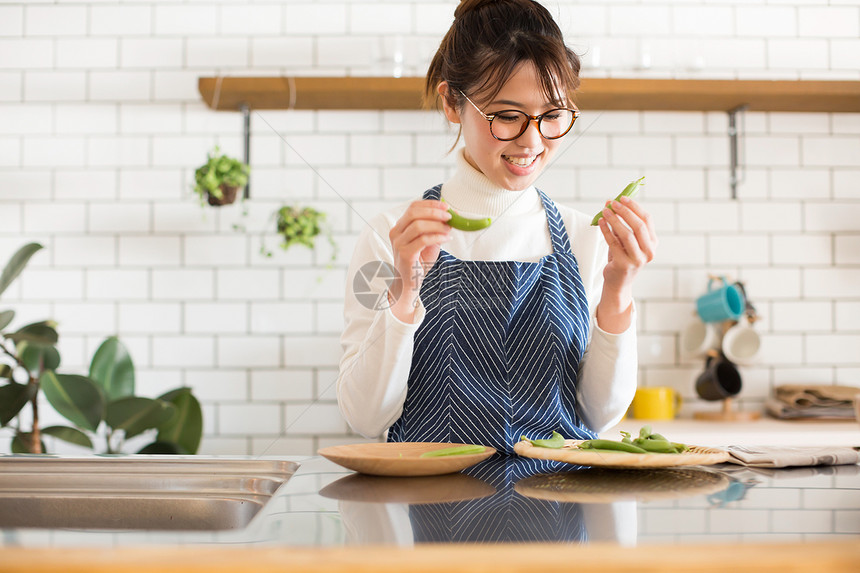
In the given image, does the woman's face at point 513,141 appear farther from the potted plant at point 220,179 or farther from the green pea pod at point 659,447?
the potted plant at point 220,179

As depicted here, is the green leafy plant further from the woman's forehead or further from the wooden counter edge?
the wooden counter edge

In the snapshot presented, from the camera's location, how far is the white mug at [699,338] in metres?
2.51

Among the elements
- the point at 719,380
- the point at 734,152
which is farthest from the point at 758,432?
the point at 734,152

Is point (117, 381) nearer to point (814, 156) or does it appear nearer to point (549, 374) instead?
point (549, 374)

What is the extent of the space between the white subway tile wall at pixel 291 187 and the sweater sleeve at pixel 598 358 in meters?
1.26

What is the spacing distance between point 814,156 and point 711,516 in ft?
7.81

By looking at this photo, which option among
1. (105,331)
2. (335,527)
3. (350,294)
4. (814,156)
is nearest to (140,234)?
(105,331)

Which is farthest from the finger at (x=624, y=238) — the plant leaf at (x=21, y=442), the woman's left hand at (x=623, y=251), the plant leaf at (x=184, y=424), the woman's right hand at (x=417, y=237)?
the plant leaf at (x=21, y=442)

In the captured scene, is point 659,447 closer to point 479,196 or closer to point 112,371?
point 479,196

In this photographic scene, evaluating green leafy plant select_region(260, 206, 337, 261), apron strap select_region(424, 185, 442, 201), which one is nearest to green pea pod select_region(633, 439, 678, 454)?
apron strap select_region(424, 185, 442, 201)

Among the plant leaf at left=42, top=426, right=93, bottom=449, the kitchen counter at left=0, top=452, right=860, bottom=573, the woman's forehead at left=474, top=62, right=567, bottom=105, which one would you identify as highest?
the woman's forehead at left=474, top=62, right=567, bottom=105

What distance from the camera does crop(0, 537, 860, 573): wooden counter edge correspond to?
521 mm

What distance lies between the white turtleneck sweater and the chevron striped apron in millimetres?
31

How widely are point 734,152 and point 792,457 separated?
72.9 inches
